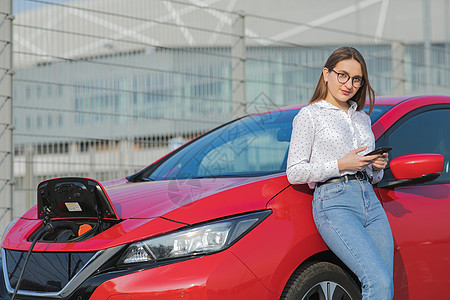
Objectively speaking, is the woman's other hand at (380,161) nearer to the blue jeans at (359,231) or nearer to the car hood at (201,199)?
the blue jeans at (359,231)

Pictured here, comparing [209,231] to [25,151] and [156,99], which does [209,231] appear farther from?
[156,99]

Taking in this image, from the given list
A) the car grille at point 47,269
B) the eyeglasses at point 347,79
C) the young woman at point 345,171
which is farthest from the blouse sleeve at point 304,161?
the car grille at point 47,269

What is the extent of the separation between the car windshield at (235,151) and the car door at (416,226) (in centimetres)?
65

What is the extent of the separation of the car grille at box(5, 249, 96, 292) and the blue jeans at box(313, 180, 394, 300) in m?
1.09

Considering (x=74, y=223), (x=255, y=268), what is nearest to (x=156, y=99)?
(x=74, y=223)

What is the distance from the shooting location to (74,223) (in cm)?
337

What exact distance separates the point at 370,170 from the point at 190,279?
1.08m

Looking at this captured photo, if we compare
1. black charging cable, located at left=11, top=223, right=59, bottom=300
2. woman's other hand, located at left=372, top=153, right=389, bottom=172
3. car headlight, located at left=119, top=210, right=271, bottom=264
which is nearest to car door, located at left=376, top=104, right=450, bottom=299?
woman's other hand, located at left=372, top=153, right=389, bottom=172

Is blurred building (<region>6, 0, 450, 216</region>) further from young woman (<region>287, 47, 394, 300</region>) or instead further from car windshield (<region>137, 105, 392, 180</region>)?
young woman (<region>287, 47, 394, 300</region>)

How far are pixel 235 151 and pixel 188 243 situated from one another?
1637 millimetres

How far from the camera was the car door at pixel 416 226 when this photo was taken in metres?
3.55

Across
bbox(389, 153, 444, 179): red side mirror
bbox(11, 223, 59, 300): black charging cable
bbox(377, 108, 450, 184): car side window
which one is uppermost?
bbox(377, 108, 450, 184): car side window

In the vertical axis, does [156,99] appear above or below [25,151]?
above

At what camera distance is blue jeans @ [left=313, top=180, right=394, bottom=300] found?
10.2 feet
